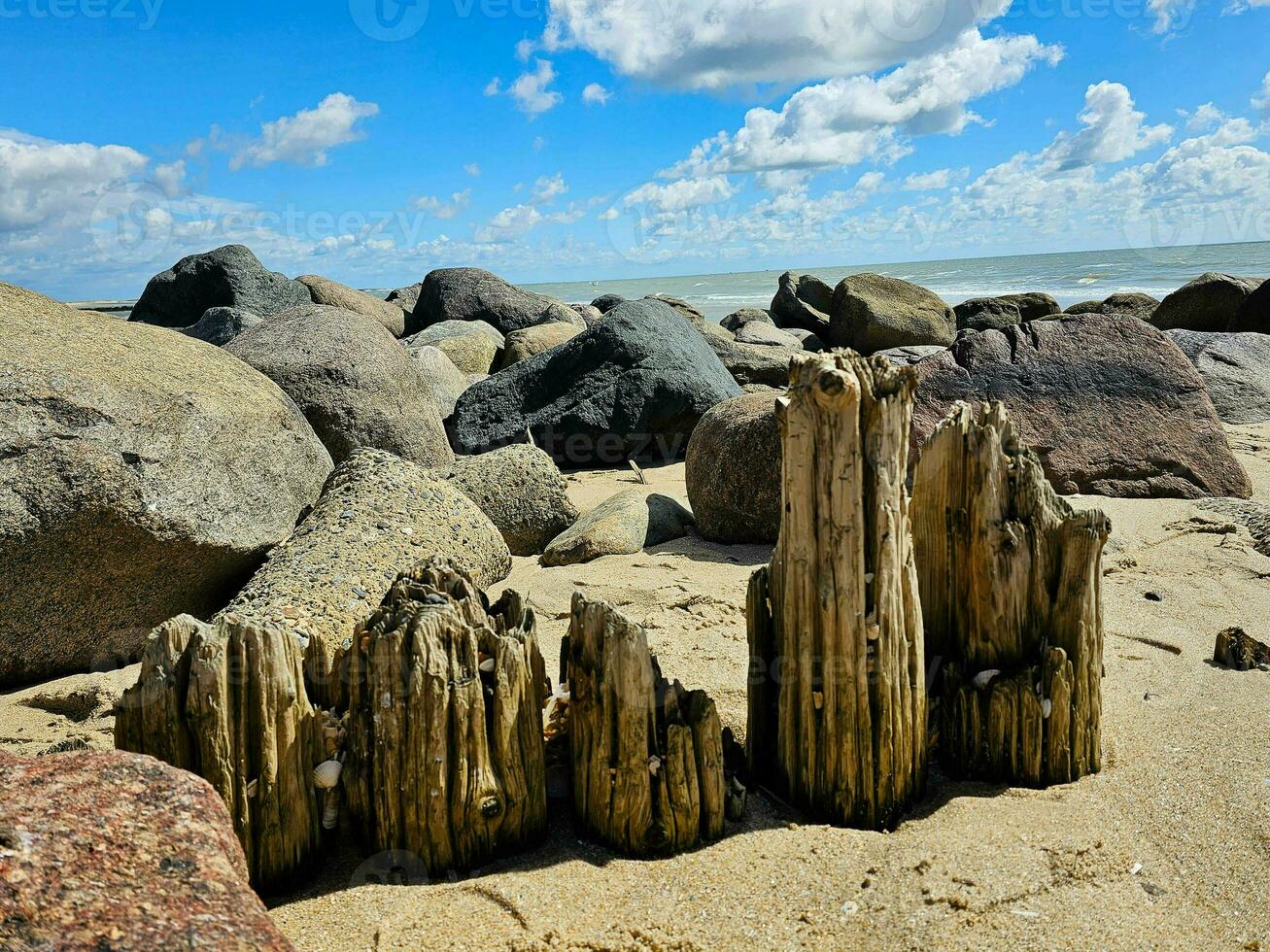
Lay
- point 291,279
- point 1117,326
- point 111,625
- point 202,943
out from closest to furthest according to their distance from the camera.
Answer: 1. point 202,943
2. point 111,625
3. point 1117,326
4. point 291,279

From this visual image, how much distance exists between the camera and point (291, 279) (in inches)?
647

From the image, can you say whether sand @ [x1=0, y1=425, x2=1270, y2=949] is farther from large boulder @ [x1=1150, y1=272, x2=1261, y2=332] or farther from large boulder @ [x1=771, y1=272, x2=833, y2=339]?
large boulder @ [x1=771, y1=272, x2=833, y2=339]

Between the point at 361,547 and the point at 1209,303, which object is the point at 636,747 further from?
the point at 1209,303

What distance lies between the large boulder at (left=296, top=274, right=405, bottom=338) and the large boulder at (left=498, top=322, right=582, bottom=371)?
12.7ft

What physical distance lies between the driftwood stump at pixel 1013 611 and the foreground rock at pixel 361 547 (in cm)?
199

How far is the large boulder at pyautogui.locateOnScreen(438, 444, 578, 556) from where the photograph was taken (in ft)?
21.9

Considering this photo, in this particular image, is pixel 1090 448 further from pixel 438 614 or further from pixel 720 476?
pixel 438 614

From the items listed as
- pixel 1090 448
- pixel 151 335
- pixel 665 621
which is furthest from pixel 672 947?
pixel 1090 448

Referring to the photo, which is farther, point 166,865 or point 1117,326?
point 1117,326

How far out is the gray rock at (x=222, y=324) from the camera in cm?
1205

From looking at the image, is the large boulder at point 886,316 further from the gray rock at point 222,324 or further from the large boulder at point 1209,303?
the gray rock at point 222,324

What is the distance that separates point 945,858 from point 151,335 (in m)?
5.15

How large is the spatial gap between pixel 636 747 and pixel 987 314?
60.1 ft

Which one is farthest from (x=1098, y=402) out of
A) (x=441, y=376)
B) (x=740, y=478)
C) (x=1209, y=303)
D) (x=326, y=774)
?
(x=1209, y=303)
